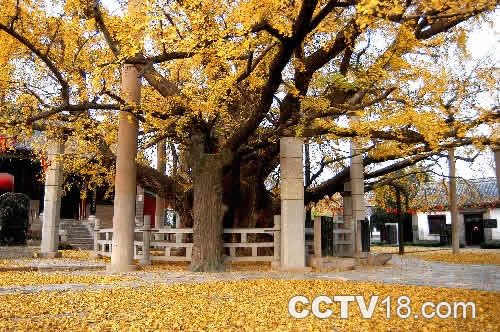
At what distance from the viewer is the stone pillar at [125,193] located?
11625mm

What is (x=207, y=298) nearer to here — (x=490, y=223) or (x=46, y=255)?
(x=46, y=255)

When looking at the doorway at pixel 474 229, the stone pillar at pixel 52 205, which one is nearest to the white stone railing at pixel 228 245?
the stone pillar at pixel 52 205

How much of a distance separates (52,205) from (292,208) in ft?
31.0

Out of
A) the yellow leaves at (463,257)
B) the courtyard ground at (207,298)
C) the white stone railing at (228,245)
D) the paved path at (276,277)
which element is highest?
the white stone railing at (228,245)

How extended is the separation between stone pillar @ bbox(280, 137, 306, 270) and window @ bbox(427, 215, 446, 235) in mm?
22877

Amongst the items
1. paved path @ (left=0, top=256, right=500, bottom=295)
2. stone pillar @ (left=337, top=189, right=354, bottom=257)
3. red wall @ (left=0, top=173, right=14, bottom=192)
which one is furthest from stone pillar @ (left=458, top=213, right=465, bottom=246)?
red wall @ (left=0, top=173, right=14, bottom=192)

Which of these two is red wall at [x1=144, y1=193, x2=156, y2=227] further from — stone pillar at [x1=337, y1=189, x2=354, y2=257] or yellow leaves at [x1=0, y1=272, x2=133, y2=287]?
yellow leaves at [x1=0, y1=272, x2=133, y2=287]

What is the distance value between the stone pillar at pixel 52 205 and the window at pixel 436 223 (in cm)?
2582

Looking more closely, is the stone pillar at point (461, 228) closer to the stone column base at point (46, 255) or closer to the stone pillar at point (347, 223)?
the stone pillar at point (347, 223)

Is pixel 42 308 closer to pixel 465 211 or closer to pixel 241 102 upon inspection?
pixel 241 102

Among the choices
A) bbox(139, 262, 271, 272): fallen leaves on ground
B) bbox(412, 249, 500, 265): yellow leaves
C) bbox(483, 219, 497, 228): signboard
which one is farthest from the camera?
bbox(483, 219, 497, 228): signboard

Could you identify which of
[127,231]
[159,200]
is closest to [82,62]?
[127,231]

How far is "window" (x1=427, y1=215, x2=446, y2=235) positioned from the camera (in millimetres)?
31391

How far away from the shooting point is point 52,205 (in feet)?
53.1
